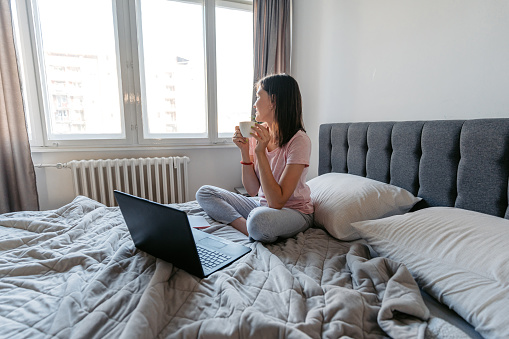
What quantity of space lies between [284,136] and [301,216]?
1.41 ft

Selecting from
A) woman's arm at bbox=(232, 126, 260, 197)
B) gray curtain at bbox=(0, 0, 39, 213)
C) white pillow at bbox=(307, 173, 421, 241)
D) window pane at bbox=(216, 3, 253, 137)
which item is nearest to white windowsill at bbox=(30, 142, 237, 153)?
gray curtain at bbox=(0, 0, 39, 213)

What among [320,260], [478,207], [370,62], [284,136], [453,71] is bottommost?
[320,260]

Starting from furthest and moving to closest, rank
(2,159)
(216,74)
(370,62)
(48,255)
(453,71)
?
(216,74), (2,159), (370,62), (453,71), (48,255)

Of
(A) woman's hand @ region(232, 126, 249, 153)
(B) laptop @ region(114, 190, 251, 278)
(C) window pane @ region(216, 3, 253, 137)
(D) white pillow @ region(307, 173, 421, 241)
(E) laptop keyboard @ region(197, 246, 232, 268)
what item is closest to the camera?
(B) laptop @ region(114, 190, 251, 278)

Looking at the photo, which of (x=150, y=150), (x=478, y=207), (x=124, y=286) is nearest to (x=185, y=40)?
(x=150, y=150)

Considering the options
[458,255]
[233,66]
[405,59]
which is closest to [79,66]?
[233,66]

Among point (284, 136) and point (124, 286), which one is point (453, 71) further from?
point (124, 286)

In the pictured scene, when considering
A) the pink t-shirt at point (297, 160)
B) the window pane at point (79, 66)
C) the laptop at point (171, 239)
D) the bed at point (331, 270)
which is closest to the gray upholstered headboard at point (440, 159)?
the bed at point (331, 270)

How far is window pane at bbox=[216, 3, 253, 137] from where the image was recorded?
2.62 m

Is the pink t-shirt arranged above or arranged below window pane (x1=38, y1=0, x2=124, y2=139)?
below

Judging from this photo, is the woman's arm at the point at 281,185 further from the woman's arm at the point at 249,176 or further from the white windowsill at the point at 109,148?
the white windowsill at the point at 109,148

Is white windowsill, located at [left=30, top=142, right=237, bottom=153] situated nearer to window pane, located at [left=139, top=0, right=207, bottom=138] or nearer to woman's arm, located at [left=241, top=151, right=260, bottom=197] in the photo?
window pane, located at [left=139, top=0, right=207, bottom=138]

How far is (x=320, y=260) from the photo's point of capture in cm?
100

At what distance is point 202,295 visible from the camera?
2.49 feet
